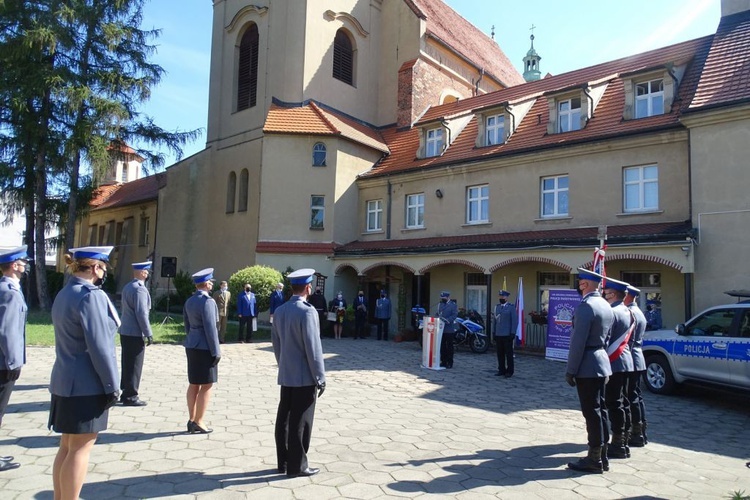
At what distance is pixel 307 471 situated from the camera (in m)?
4.96

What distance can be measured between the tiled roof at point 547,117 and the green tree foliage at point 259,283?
725 centimetres

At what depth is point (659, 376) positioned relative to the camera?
1023cm

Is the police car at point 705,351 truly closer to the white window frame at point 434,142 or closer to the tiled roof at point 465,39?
the white window frame at point 434,142

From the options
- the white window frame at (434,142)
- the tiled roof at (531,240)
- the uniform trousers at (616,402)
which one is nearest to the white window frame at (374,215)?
the tiled roof at (531,240)

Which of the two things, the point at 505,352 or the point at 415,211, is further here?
the point at 415,211

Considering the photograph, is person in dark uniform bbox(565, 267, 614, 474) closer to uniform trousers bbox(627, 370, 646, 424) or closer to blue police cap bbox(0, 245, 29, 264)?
uniform trousers bbox(627, 370, 646, 424)

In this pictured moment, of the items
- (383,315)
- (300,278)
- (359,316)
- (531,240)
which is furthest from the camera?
(359,316)

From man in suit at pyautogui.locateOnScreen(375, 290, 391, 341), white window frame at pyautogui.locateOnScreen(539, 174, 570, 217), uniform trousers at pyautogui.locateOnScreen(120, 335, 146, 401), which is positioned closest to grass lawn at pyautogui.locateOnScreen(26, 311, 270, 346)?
man in suit at pyautogui.locateOnScreen(375, 290, 391, 341)

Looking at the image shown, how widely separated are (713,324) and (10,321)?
1065 centimetres

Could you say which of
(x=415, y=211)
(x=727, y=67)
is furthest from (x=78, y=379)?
(x=415, y=211)

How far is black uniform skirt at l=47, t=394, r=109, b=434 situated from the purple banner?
37.5 feet

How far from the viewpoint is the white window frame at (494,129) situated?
20.8 meters

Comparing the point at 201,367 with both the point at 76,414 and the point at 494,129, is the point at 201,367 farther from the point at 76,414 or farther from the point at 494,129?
the point at 494,129

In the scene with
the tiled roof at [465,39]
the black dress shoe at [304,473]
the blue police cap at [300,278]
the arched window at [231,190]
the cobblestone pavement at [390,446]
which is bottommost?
the cobblestone pavement at [390,446]
